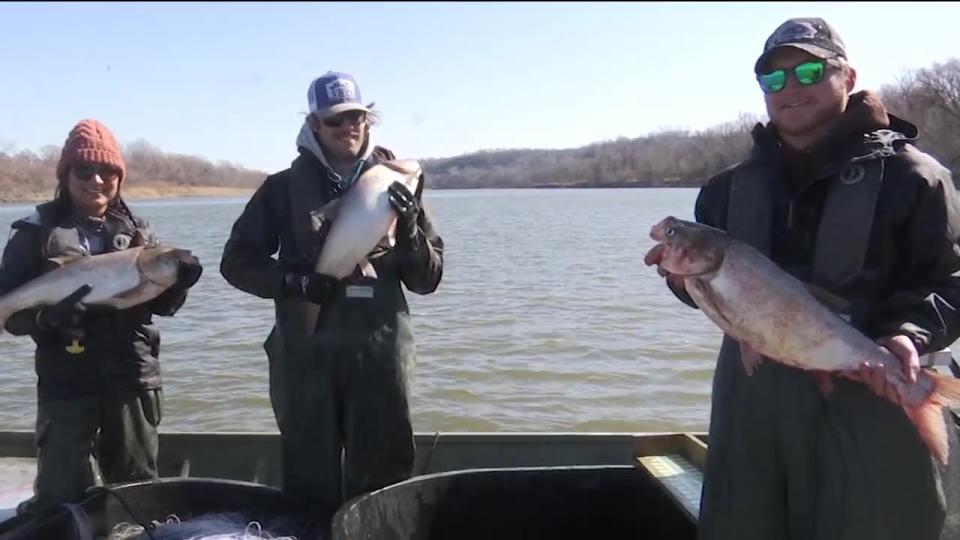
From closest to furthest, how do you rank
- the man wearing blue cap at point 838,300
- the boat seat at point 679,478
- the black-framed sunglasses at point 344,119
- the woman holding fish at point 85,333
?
the man wearing blue cap at point 838,300
the boat seat at point 679,478
the black-framed sunglasses at point 344,119
the woman holding fish at point 85,333

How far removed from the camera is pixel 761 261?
315 cm

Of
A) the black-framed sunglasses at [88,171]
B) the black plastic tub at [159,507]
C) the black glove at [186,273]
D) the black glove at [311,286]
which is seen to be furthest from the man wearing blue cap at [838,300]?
the black-framed sunglasses at [88,171]

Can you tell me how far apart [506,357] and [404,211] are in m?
9.77

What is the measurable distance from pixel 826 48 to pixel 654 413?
340 inches

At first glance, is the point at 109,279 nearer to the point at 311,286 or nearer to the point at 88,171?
the point at 88,171

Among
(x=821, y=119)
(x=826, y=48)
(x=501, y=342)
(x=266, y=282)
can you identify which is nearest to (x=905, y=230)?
(x=821, y=119)

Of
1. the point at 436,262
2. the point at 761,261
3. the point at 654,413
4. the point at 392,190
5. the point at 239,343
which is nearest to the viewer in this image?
the point at 761,261

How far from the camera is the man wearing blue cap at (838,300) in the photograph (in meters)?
3.11

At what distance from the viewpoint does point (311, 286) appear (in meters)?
4.46

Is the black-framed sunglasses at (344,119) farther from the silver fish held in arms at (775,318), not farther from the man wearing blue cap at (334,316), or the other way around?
the silver fish held in arms at (775,318)

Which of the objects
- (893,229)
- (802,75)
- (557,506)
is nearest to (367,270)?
(557,506)

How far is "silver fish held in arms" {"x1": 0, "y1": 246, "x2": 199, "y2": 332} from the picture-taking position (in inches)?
185

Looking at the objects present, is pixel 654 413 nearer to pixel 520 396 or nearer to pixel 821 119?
pixel 520 396

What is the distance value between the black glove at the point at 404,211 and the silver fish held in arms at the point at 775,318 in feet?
5.19
